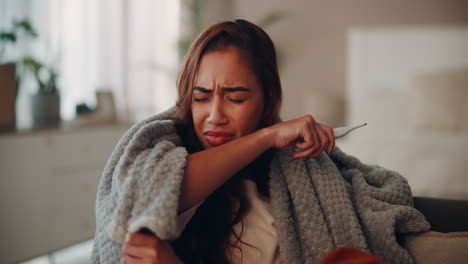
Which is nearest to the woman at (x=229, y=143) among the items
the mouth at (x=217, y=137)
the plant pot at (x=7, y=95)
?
the mouth at (x=217, y=137)

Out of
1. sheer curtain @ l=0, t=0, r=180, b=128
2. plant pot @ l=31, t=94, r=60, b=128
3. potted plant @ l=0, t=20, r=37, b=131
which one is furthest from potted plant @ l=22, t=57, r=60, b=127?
potted plant @ l=0, t=20, r=37, b=131

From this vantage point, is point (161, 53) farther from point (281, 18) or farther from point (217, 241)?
point (217, 241)

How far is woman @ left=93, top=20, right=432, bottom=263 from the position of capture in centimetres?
78

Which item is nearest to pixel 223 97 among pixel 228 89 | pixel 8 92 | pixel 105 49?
pixel 228 89

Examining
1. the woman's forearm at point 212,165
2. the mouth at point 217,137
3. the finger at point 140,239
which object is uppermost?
the mouth at point 217,137

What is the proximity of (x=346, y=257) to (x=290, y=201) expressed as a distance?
27 centimetres

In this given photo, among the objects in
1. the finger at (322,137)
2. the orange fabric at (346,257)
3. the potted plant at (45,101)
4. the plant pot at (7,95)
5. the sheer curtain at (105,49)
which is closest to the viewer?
the orange fabric at (346,257)

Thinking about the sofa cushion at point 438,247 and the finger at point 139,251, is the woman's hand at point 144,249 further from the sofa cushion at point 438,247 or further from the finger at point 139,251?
the sofa cushion at point 438,247

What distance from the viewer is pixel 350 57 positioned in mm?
3676

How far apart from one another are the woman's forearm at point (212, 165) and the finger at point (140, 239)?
99mm

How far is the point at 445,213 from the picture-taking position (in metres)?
0.93

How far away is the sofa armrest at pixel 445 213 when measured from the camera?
91 cm

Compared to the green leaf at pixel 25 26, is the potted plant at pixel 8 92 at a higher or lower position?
lower

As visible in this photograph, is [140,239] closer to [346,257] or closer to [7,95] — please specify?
[346,257]
